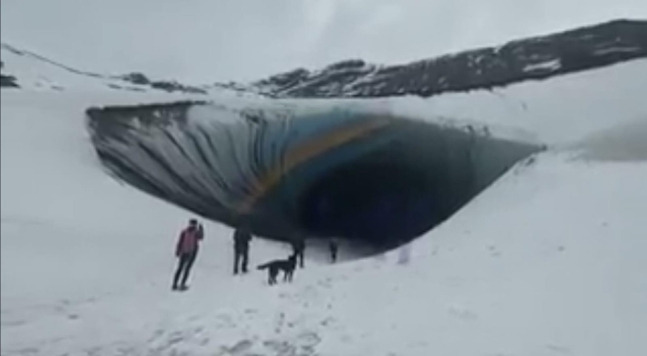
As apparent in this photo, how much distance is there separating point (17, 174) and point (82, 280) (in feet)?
0.44

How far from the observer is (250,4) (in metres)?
1.41

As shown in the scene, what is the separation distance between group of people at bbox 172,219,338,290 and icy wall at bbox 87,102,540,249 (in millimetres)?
16

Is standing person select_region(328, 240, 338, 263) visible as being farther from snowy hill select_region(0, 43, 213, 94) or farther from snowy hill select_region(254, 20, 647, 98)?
snowy hill select_region(0, 43, 213, 94)

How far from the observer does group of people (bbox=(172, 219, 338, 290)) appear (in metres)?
1.31

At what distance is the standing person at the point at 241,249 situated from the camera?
135 cm

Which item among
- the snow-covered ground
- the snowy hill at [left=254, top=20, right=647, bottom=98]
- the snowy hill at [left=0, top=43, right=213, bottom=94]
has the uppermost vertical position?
the snowy hill at [left=254, top=20, right=647, bottom=98]

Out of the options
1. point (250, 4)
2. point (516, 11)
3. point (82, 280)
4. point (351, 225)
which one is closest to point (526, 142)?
point (516, 11)

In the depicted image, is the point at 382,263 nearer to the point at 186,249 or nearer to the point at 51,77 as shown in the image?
the point at 186,249

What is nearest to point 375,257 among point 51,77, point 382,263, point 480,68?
point 382,263

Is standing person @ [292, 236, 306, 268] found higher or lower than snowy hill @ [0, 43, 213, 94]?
lower

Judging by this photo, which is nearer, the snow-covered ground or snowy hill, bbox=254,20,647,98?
the snow-covered ground

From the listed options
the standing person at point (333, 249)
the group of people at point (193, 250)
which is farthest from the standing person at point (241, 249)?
the standing person at point (333, 249)

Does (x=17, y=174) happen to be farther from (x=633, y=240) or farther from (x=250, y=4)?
(x=633, y=240)

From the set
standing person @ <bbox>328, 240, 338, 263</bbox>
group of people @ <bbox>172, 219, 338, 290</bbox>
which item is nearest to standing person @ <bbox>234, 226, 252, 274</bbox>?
group of people @ <bbox>172, 219, 338, 290</bbox>
